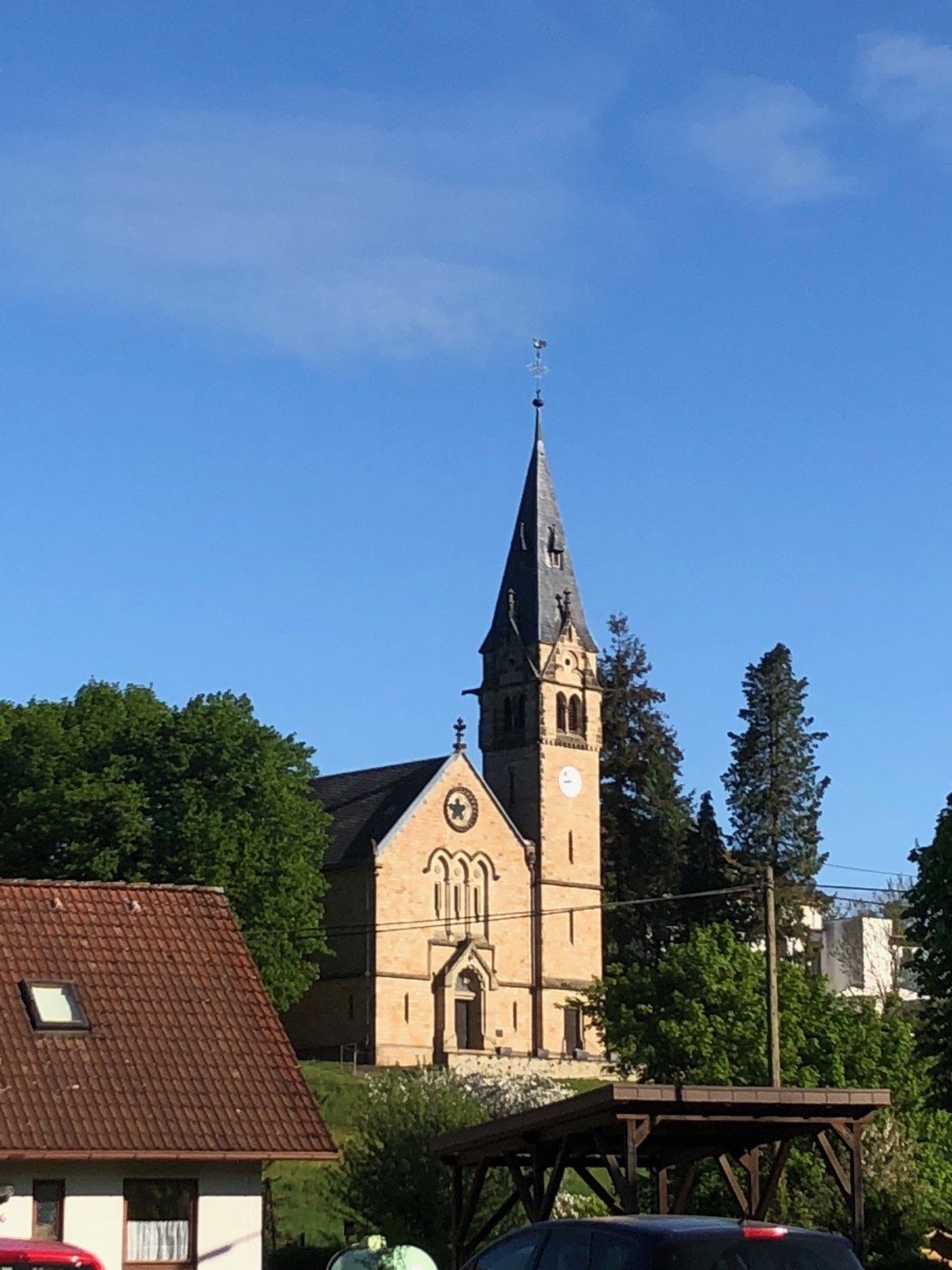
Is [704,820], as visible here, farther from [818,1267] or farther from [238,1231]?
[818,1267]

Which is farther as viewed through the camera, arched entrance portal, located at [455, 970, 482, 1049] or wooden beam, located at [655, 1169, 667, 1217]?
arched entrance portal, located at [455, 970, 482, 1049]

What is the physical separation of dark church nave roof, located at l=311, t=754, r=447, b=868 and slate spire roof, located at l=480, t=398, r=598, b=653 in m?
7.22

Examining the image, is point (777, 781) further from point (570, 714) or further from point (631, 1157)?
point (631, 1157)

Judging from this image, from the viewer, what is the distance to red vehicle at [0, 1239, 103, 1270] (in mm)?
14195

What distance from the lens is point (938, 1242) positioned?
30.5 m

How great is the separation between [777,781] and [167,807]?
3374 centimetres

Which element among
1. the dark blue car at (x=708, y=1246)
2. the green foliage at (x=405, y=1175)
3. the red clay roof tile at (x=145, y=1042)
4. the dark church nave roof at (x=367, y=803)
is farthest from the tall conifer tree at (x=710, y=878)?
the dark blue car at (x=708, y=1246)

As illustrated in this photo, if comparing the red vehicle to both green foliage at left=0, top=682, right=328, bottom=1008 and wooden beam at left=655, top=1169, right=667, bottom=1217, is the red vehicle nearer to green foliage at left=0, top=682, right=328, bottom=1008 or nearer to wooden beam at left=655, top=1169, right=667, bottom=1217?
wooden beam at left=655, top=1169, right=667, bottom=1217

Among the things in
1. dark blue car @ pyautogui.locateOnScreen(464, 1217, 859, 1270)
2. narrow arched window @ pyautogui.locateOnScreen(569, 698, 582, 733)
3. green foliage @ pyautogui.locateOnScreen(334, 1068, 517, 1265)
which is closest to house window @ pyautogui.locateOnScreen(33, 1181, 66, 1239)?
green foliage @ pyautogui.locateOnScreen(334, 1068, 517, 1265)

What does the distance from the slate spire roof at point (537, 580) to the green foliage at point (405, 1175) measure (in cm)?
5139

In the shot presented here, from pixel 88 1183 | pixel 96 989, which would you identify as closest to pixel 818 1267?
pixel 88 1183

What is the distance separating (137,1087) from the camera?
83.3 feet

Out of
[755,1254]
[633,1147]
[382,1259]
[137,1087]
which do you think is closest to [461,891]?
[137,1087]

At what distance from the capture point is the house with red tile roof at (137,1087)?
→ 79.7ft
